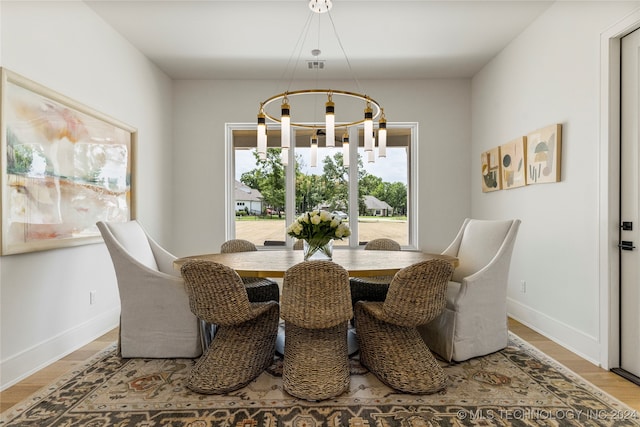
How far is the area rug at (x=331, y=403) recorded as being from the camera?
1.79 meters

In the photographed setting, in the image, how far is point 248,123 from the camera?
182 inches

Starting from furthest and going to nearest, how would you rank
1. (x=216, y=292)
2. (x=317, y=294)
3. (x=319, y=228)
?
(x=319, y=228)
(x=216, y=292)
(x=317, y=294)

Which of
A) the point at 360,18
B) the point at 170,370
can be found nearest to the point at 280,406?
the point at 170,370

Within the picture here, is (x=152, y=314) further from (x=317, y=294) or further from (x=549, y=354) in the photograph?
(x=549, y=354)

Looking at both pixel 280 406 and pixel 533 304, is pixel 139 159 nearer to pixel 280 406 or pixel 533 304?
pixel 280 406

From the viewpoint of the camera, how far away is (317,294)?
1.88 m

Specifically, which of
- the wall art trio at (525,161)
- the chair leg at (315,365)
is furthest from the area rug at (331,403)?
the wall art trio at (525,161)

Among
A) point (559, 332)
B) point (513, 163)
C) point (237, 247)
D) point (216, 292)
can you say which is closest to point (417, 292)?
point (216, 292)

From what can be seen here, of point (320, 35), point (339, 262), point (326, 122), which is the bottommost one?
point (339, 262)

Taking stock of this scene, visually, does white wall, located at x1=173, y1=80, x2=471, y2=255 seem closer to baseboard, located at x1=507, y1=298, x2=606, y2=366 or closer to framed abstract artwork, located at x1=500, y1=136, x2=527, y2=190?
framed abstract artwork, located at x1=500, y1=136, x2=527, y2=190

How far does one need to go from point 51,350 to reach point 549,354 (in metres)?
3.54

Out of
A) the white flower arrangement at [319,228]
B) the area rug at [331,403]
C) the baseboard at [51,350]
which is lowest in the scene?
the area rug at [331,403]

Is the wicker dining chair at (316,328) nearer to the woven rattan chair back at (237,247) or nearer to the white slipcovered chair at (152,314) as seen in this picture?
the white slipcovered chair at (152,314)

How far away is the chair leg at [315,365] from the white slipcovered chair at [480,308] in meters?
0.78
